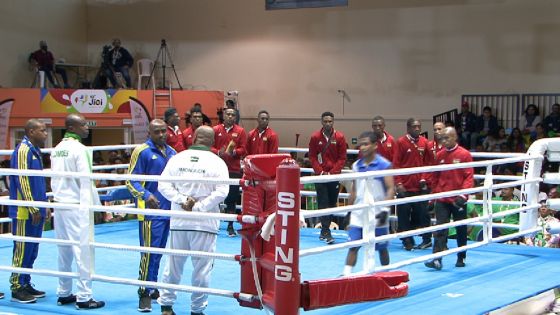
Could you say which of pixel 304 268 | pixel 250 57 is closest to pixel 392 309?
pixel 304 268

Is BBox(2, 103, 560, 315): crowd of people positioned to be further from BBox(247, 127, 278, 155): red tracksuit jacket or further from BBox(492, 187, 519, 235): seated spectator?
BBox(247, 127, 278, 155): red tracksuit jacket

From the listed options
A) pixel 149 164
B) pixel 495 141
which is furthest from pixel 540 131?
pixel 149 164

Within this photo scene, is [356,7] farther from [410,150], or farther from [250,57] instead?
[410,150]

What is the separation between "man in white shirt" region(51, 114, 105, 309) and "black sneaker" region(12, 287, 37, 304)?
0.27m

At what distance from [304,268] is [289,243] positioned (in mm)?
3427

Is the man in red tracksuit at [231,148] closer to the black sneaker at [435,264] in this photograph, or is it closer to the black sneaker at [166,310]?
the black sneaker at [435,264]

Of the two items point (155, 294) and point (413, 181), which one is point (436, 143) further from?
point (155, 294)

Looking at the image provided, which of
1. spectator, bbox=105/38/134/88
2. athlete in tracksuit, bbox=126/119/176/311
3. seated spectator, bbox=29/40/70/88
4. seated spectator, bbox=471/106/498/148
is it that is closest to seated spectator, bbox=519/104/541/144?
seated spectator, bbox=471/106/498/148

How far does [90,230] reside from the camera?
657 cm

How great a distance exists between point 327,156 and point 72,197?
4197 millimetres

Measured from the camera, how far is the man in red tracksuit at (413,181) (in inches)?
372

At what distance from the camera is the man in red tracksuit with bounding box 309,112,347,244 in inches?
392

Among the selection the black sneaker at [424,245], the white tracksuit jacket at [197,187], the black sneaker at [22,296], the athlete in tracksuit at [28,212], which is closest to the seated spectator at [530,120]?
the black sneaker at [424,245]

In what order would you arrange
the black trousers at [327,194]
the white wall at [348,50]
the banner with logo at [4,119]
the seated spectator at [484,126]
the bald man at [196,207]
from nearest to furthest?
the bald man at [196,207] → the black trousers at [327,194] → the seated spectator at [484,126] → the banner with logo at [4,119] → the white wall at [348,50]
